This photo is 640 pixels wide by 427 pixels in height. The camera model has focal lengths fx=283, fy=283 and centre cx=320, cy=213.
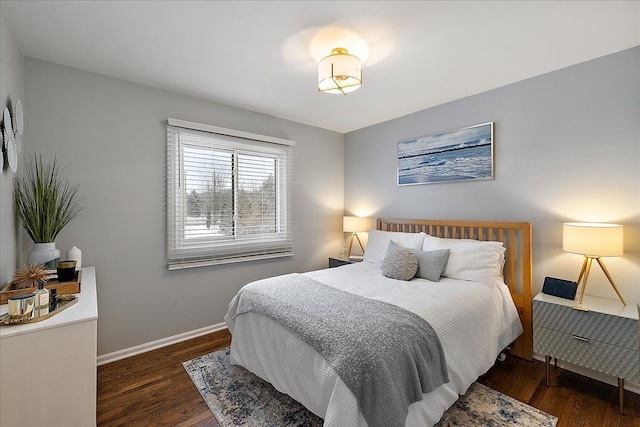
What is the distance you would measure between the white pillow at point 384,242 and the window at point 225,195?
1048mm

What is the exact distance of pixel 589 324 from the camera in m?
1.96

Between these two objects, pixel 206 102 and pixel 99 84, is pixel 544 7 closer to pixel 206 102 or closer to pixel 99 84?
pixel 206 102

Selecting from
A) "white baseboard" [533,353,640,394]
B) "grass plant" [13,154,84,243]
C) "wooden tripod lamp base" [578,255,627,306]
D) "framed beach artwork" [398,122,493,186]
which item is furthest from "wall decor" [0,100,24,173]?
"white baseboard" [533,353,640,394]

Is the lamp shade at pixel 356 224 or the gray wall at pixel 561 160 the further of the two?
the lamp shade at pixel 356 224

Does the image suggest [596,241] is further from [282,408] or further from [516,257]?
[282,408]

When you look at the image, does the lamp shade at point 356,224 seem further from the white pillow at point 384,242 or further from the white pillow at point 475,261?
the white pillow at point 475,261

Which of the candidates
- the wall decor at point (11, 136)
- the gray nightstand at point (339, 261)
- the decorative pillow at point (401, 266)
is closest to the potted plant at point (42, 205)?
the wall decor at point (11, 136)

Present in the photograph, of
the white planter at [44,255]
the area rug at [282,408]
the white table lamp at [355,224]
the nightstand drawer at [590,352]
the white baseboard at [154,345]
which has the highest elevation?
the white table lamp at [355,224]

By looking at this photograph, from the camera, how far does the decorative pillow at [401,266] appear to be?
2.57 meters

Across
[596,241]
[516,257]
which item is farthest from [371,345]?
[516,257]

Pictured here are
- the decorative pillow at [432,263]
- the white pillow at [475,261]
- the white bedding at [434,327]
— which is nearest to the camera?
the white bedding at [434,327]

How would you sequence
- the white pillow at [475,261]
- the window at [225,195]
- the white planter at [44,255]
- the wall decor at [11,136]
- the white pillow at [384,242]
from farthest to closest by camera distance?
the white pillow at [384,242], the window at [225,195], the white pillow at [475,261], the white planter at [44,255], the wall decor at [11,136]

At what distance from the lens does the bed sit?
1.52 meters

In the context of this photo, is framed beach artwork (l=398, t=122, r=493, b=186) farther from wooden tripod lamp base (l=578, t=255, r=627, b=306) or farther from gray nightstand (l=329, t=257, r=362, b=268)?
gray nightstand (l=329, t=257, r=362, b=268)
